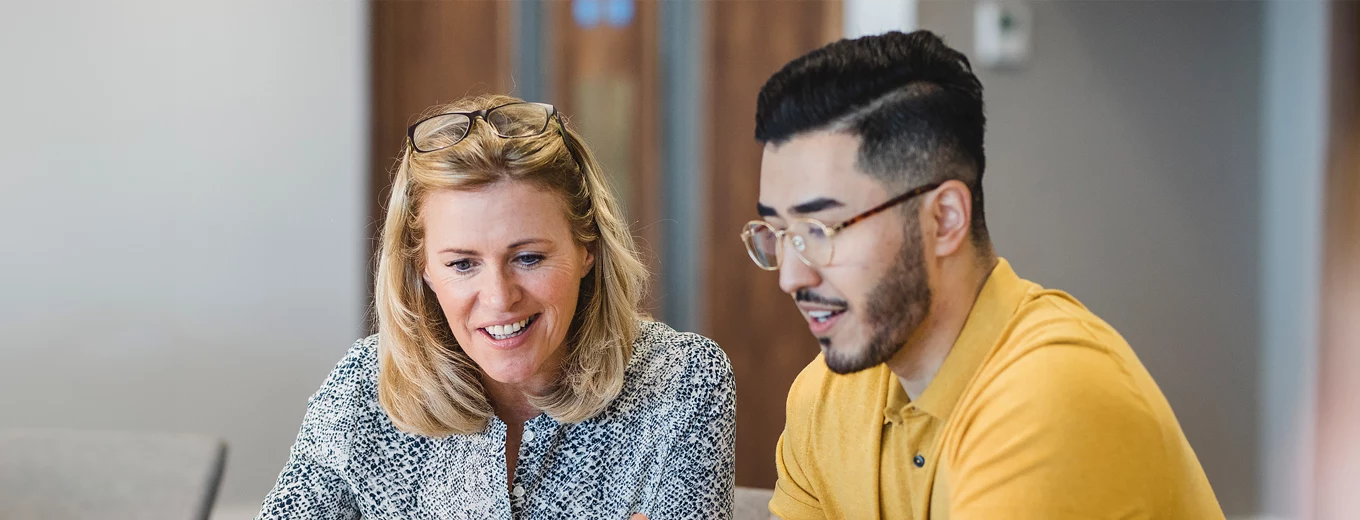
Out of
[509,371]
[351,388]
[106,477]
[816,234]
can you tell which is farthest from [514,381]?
[106,477]

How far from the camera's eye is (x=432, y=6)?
3336 millimetres

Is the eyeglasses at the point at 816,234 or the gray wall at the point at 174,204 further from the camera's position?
the gray wall at the point at 174,204

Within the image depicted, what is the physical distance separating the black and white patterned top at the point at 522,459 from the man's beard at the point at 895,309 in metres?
0.46

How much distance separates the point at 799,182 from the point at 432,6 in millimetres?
2388

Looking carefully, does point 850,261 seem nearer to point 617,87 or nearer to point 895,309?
point 895,309

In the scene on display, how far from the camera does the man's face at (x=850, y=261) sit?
3.78ft

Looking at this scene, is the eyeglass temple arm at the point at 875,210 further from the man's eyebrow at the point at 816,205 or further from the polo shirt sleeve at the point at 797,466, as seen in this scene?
Answer: the polo shirt sleeve at the point at 797,466

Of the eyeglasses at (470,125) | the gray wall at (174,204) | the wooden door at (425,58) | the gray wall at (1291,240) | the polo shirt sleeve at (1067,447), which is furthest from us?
the wooden door at (425,58)

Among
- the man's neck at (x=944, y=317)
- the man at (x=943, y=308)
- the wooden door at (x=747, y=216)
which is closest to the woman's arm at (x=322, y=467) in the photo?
the man at (x=943, y=308)

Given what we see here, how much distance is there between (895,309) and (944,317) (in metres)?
0.07

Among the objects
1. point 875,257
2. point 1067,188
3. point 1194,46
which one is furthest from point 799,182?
point 1194,46

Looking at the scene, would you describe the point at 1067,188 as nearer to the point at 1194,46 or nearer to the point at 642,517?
the point at 1194,46

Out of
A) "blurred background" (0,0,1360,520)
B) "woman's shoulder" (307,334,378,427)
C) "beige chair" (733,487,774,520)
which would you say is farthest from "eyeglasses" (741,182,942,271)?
"blurred background" (0,0,1360,520)

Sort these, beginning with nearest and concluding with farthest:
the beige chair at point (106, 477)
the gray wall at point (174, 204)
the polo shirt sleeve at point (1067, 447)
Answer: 1. the polo shirt sleeve at point (1067, 447)
2. the beige chair at point (106, 477)
3. the gray wall at point (174, 204)
